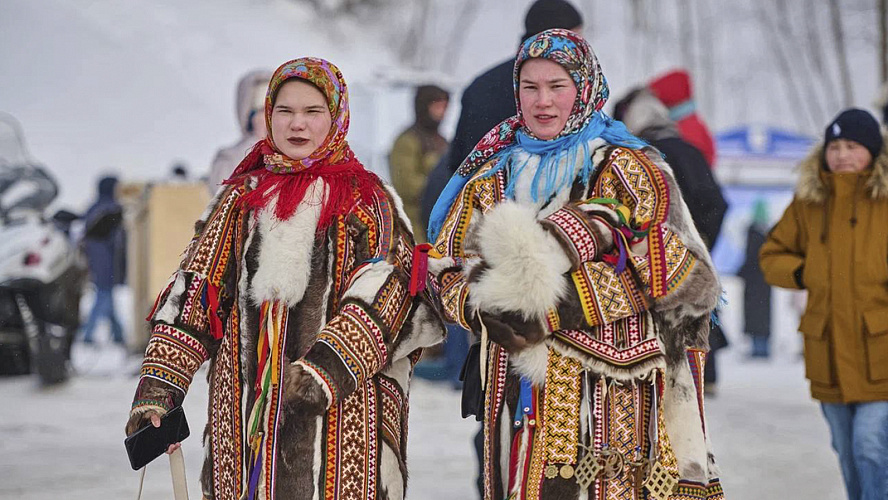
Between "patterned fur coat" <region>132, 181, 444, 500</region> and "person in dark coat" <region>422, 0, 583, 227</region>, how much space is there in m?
1.03

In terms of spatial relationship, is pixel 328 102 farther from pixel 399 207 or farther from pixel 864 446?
pixel 864 446

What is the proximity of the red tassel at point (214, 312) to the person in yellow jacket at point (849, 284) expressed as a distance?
2.47 m

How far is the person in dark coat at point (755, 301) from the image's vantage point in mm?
10391

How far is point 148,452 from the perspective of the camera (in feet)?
8.71

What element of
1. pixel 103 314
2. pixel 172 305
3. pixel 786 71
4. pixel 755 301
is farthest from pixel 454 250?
pixel 786 71

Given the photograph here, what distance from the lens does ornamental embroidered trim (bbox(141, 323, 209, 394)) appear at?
273 centimetres

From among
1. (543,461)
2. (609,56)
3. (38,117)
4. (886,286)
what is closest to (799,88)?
(609,56)

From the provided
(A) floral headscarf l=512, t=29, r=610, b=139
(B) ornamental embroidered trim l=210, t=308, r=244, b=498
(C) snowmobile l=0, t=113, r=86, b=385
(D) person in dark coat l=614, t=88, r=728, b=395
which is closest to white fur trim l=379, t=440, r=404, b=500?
(B) ornamental embroidered trim l=210, t=308, r=244, b=498

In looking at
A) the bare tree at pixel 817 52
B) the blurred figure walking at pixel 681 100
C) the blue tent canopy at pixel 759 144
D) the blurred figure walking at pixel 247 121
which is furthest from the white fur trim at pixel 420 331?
the bare tree at pixel 817 52

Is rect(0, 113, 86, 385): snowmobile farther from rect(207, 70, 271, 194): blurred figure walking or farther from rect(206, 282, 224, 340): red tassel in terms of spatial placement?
rect(206, 282, 224, 340): red tassel

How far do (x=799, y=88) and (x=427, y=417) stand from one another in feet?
89.2

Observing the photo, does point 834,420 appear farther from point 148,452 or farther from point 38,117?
point 38,117

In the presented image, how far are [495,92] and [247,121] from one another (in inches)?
73.1

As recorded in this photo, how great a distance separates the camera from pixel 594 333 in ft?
8.31
